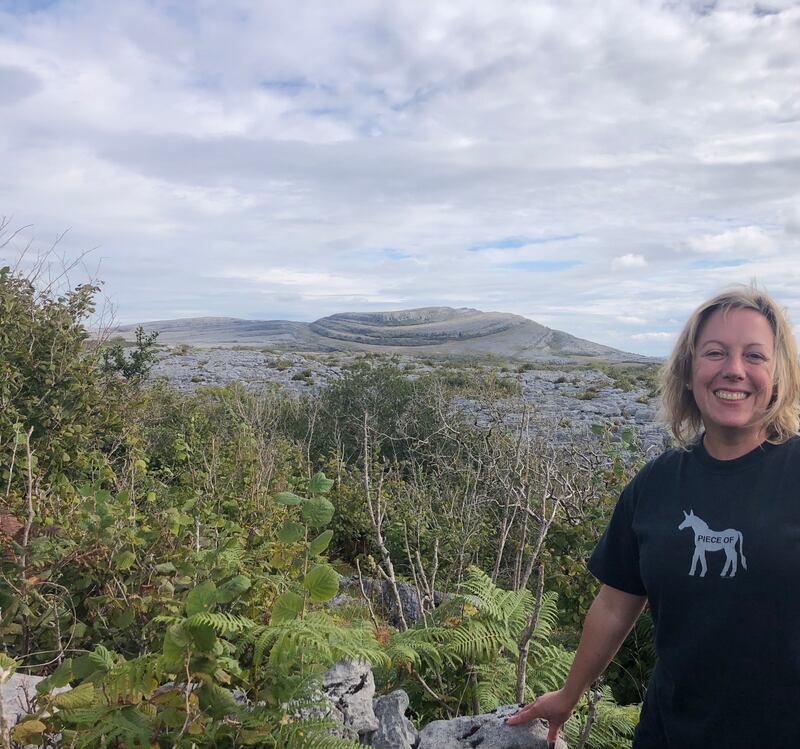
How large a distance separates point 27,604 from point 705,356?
10.0 feet

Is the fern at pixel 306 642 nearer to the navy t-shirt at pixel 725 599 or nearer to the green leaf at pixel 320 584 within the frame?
the green leaf at pixel 320 584

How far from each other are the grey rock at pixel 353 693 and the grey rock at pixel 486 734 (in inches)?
9.7

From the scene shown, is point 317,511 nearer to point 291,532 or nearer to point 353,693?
point 291,532

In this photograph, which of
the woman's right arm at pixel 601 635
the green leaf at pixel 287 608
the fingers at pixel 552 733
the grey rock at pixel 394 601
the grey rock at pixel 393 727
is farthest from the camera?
the grey rock at pixel 394 601

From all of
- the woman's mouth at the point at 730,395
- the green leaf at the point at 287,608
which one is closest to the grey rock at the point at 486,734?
the green leaf at the point at 287,608

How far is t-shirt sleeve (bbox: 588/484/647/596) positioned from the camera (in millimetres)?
2439

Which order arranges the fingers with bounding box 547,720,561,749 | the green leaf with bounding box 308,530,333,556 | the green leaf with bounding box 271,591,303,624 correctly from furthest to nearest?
the fingers with bounding box 547,720,561,749
the green leaf with bounding box 271,591,303,624
the green leaf with bounding box 308,530,333,556

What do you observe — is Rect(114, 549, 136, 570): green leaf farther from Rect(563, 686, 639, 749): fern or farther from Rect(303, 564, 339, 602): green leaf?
Rect(563, 686, 639, 749): fern

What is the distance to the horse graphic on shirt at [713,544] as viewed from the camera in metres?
2.08

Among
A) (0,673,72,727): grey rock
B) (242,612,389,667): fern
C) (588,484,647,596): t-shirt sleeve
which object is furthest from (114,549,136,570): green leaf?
(588,484,647,596): t-shirt sleeve

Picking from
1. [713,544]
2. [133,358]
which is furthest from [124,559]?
[133,358]

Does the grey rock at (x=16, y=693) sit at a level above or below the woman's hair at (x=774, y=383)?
below

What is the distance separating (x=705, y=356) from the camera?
7.78ft

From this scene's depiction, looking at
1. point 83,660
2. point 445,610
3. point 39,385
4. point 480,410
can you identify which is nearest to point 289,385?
point 480,410
